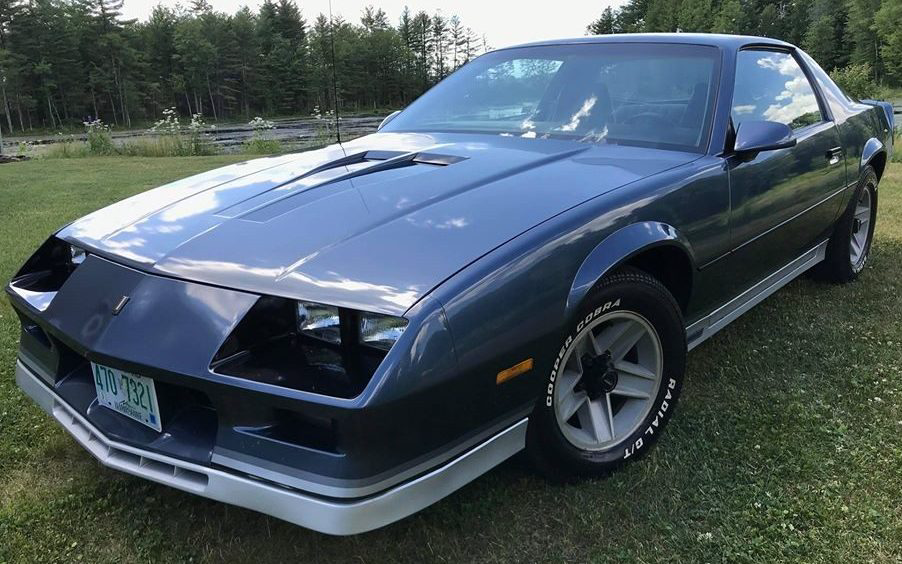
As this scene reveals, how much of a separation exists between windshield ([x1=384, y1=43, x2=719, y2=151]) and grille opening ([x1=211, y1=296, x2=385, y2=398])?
158 centimetres

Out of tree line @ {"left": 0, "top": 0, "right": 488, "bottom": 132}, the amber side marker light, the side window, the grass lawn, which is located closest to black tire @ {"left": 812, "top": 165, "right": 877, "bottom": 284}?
the side window

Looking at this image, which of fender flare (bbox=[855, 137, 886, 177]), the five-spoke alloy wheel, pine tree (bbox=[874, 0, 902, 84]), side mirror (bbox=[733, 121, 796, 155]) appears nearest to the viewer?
the five-spoke alloy wheel

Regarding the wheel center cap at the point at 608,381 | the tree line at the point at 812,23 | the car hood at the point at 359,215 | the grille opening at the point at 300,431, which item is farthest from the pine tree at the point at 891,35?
the grille opening at the point at 300,431

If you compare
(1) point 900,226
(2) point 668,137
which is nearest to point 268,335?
(2) point 668,137

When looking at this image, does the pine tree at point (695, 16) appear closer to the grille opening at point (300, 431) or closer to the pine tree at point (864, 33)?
the pine tree at point (864, 33)

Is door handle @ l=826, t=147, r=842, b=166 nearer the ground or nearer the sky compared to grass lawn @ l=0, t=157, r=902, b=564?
nearer the sky

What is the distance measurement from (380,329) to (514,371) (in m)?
0.38

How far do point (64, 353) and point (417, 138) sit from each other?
1684 millimetres

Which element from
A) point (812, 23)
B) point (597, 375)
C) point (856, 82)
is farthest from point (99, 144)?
point (812, 23)

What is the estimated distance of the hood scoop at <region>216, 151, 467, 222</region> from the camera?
2096 millimetres

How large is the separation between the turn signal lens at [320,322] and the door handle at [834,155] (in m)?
2.83

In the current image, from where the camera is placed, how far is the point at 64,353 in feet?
Answer: 6.63

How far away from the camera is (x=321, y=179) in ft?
7.72

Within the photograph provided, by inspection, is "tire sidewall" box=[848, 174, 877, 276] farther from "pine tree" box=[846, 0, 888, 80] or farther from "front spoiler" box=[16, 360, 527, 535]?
"pine tree" box=[846, 0, 888, 80]
